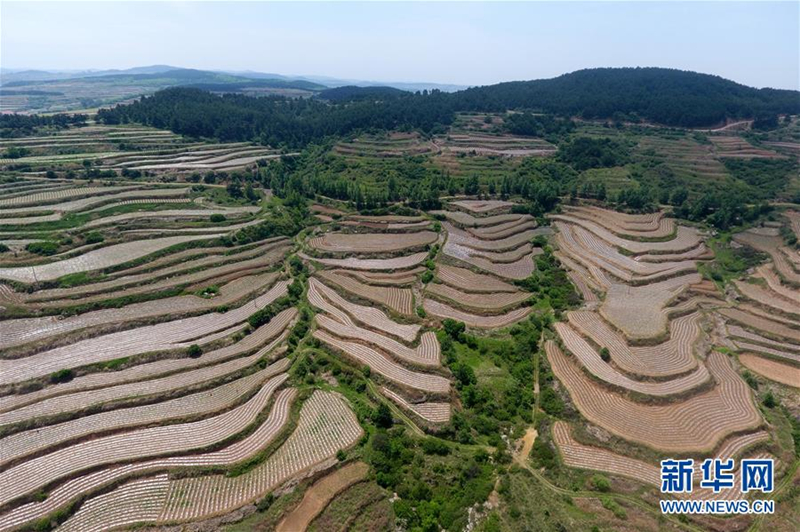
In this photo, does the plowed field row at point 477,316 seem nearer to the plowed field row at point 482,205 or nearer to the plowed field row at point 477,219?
the plowed field row at point 477,219

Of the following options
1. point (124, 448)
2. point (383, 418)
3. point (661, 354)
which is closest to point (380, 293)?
point (383, 418)

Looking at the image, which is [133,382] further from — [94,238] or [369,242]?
[369,242]

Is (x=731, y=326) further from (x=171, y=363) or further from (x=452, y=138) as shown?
(x=452, y=138)

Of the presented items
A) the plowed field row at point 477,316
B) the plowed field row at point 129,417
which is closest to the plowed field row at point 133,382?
the plowed field row at point 129,417

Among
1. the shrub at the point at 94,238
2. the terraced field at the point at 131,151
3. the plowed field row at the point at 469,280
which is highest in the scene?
the terraced field at the point at 131,151

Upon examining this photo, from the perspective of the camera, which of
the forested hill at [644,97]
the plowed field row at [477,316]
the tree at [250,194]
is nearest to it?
the plowed field row at [477,316]

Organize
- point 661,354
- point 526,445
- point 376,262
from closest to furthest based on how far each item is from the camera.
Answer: point 526,445
point 661,354
point 376,262

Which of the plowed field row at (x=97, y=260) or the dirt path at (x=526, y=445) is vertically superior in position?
the plowed field row at (x=97, y=260)

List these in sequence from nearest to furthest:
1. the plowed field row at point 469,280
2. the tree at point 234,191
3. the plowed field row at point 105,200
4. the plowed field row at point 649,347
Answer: the plowed field row at point 649,347 → the plowed field row at point 469,280 → the plowed field row at point 105,200 → the tree at point 234,191

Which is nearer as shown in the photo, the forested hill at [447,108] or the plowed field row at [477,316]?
the plowed field row at [477,316]
